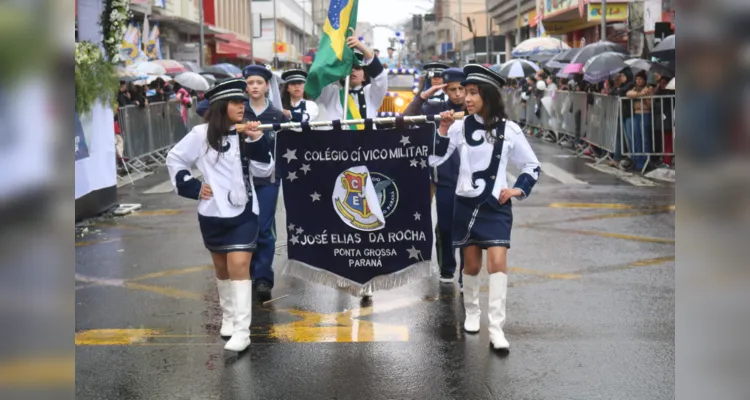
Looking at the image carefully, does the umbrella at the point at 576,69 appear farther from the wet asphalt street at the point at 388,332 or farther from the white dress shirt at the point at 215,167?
the white dress shirt at the point at 215,167

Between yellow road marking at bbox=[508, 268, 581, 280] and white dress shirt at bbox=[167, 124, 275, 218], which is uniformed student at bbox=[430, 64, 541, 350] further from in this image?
yellow road marking at bbox=[508, 268, 581, 280]

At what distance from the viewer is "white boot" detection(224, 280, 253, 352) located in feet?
19.0

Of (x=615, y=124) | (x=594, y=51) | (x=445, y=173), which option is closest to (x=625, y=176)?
(x=615, y=124)

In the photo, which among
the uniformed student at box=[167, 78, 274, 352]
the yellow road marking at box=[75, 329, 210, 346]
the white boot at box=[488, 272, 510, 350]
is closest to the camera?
the white boot at box=[488, 272, 510, 350]

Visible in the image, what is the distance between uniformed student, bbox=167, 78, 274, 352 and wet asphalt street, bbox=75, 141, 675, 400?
0.41 meters

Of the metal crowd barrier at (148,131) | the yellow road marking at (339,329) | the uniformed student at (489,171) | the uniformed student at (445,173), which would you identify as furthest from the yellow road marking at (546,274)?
the metal crowd barrier at (148,131)

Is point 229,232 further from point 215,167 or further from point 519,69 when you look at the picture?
point 519,69

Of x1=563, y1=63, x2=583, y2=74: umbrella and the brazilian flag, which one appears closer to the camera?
the brazilian flag

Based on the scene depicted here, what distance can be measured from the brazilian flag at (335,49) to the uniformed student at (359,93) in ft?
1.52

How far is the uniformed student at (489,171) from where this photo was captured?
5863mm

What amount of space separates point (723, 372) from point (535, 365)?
4013 mm

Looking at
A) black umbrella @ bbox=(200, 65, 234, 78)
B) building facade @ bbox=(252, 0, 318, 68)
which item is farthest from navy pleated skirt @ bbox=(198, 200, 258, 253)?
building facade @ bbox=(252, 0, 318, 68)

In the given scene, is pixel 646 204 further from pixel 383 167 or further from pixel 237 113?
pixel 237 113

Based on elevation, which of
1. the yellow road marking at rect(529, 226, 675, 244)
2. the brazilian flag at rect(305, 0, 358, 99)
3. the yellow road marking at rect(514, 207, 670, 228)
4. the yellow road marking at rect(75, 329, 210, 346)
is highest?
the brazilian flag at rect(305, 0, 358, 99)
